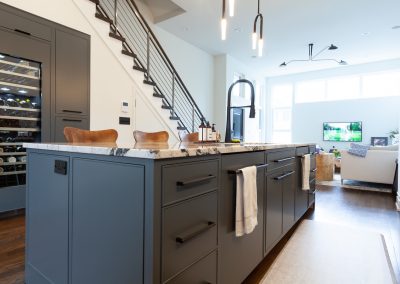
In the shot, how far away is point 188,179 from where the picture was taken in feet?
3.26

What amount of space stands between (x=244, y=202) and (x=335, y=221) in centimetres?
210

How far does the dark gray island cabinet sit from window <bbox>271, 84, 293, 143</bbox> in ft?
29.3

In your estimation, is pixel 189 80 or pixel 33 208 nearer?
pixel 33 208

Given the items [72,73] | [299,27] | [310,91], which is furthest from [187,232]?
[310,91]

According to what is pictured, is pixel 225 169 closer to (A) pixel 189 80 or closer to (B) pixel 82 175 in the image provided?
(B) pixel 82 175

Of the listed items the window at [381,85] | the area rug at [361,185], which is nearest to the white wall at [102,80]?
the area rug at [361,185]

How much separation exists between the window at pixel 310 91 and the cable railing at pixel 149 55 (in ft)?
16.9

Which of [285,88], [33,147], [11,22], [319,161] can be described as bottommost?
[319,161]

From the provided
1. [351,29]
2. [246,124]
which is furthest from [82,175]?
[246,124]

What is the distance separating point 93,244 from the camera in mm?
1062

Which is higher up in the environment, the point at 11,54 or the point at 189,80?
the point at 189,80

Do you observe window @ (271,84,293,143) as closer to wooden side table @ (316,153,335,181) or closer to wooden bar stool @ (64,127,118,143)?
wooden side table @ (316,153,335,181)

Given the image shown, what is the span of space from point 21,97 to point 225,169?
2755 mm

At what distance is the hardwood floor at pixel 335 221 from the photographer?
68.6 inches
